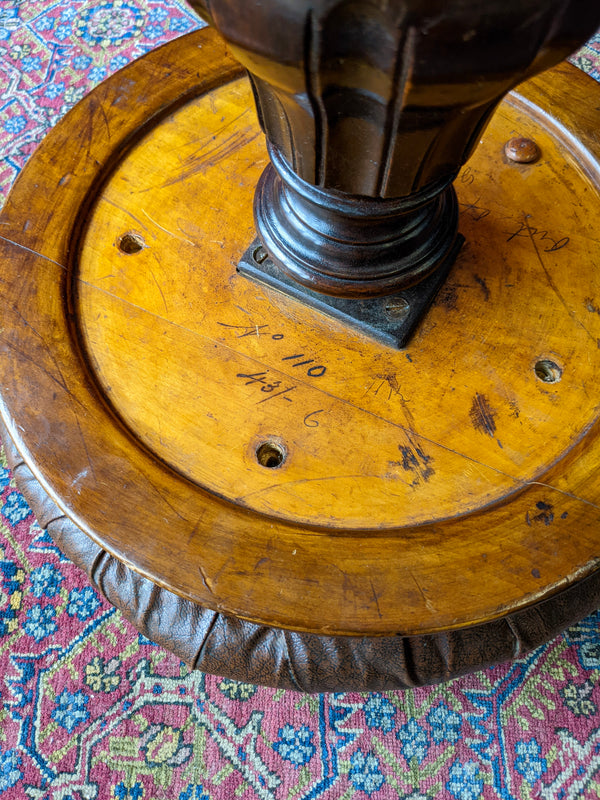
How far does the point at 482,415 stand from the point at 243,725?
22.2 inches

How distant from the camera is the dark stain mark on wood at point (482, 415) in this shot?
64cm

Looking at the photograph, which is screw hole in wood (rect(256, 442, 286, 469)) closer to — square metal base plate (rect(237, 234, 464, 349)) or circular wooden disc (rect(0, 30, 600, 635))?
circular wooden disc (rect(0, 30, 600, 635))

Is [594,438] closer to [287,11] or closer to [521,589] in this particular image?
[521,589]

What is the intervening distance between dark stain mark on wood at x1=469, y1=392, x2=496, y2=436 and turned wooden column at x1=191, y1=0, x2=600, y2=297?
149 millimetres

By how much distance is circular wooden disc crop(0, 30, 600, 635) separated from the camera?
0.56 metres

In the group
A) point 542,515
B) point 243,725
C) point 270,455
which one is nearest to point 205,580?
point 270,455

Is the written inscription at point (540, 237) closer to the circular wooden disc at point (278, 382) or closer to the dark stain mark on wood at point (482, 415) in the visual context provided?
the circular wooden disc at point (278, 382)

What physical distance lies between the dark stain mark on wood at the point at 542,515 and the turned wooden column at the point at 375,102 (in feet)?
0.87

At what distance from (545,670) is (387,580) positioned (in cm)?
50

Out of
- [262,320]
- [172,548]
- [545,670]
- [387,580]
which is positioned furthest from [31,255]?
[545,670]

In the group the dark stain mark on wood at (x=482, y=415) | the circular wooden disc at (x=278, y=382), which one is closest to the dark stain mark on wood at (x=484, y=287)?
the circular wooden disc at (x=278, y=382)

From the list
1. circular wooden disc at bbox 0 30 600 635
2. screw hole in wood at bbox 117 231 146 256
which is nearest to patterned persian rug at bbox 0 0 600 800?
circular wooden disc at bbox 0 30 600 635

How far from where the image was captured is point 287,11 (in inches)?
13.9

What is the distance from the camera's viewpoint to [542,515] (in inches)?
22.9
